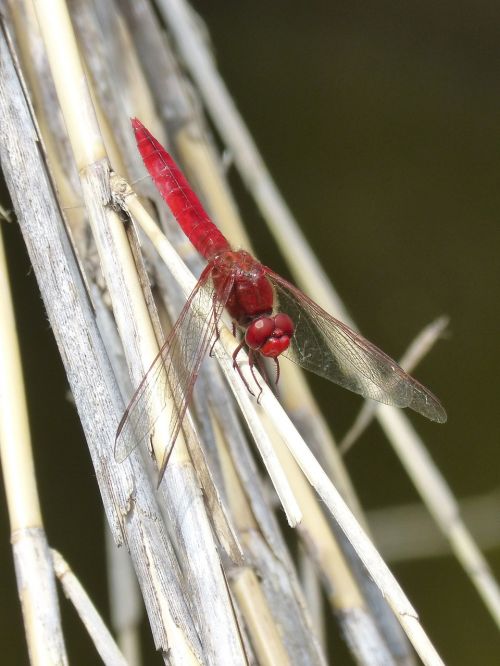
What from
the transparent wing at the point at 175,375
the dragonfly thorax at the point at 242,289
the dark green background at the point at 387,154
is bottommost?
the transparent wing at the point at 175,375

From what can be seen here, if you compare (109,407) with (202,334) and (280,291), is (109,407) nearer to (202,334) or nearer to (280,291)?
(202,334)

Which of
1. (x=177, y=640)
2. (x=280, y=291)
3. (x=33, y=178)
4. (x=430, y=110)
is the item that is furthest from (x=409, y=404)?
(x=430, y=110)

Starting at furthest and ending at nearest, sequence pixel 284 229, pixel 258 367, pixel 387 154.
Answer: pixel 387 154 → pixel 284 229 → pixel 258 367

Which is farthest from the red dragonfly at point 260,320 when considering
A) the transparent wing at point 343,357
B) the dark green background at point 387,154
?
the dark green background at point 387,154

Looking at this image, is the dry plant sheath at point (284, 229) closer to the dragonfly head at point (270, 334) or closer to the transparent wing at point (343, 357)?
the transparent wing at point (343, 357)

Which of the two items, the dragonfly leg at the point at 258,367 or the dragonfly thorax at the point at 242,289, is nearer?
the dragonfly leg at the point at 258,367

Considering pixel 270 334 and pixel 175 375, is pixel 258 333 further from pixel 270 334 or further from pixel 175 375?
pixel 175 375

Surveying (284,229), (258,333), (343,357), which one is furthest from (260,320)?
(284,229)
